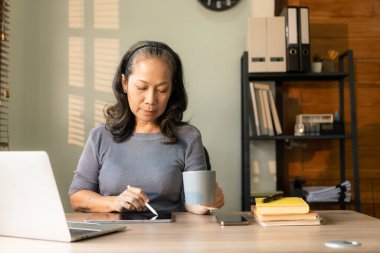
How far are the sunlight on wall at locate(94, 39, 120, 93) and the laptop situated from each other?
2002mm

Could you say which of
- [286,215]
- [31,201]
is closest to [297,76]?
[286,215]

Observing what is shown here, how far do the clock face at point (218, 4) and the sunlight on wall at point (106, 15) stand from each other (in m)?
0.57

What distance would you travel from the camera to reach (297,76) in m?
2.77

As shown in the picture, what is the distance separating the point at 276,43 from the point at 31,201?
2049 millimetres

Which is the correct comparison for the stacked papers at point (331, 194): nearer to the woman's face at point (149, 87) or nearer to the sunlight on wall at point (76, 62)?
the woman's face at point (149, 87)

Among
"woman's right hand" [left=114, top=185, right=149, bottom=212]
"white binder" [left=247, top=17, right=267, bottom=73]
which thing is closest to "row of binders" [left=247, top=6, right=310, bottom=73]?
"white binder" [left=247, top=17, right=267, bottom=73]

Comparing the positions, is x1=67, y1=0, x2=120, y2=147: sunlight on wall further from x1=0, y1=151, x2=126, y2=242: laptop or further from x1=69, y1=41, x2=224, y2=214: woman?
x1=0, y1=151, x2=126, y2=242: laptop

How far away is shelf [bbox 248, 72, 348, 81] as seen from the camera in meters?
2.73

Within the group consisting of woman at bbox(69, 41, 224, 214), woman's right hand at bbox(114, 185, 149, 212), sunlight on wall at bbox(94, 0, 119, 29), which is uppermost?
sunlight on wall at bbox(94, 0, 119, 29)

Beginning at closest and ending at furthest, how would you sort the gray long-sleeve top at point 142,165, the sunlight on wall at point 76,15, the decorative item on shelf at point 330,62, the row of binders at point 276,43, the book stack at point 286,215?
the book stack at point 286,215 < the gray long-sleeve top at point 142,165 < the row of binders at point 276,43 < the decorative item on shelf at point 330,62 < the sunlight on wall at point 76,15

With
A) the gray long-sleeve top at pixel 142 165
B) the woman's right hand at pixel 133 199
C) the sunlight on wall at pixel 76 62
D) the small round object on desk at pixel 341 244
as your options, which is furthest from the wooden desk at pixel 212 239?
the sunlight on wall at pixel 76 62

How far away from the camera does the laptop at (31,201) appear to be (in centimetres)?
90

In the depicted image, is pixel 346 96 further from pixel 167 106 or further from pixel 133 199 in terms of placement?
pixel 133 199

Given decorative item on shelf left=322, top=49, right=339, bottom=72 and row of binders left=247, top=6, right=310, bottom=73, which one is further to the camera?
decorative item on shelf left=322, top=49, right=339, bottom=72
